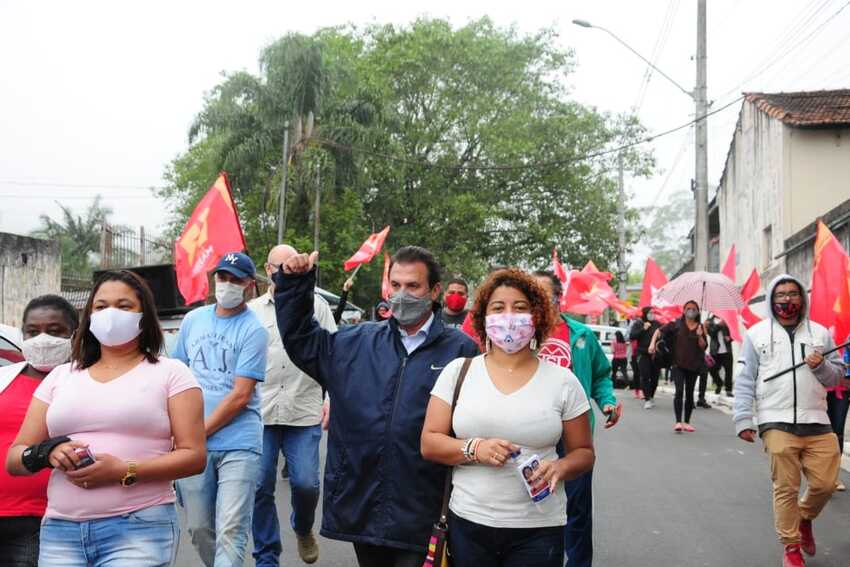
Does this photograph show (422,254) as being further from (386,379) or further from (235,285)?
(235,285)

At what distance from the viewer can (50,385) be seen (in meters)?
3.58

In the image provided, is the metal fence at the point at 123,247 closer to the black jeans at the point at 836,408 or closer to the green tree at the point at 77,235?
the black jeans at the point at 836,408

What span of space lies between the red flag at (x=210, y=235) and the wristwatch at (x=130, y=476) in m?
6.34

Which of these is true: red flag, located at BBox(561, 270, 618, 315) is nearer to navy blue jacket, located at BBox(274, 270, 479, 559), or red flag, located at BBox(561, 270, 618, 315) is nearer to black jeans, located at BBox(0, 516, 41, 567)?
navy blue jacket, located at BBox(274, 270, 479, 559)

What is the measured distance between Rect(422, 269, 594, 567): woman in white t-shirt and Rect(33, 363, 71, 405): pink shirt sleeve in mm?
1343

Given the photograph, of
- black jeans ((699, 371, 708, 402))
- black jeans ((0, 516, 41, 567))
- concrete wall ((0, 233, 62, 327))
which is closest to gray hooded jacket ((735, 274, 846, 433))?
black jeans ((0, 516, 41, 567))

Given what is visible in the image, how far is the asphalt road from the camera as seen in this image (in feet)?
22.0

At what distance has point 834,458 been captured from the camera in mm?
6418

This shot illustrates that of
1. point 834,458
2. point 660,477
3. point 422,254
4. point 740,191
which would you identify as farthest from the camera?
point 740,191

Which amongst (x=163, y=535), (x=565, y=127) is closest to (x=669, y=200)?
(x=565, y=127)

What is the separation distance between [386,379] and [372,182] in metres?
37.7

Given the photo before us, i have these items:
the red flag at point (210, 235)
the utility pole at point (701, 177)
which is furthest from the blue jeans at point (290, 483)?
the utility pole at point (701, 177)

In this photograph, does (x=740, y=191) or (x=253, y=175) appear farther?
(x=253, y=175)

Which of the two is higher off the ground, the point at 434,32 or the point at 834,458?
the point at 434,32
